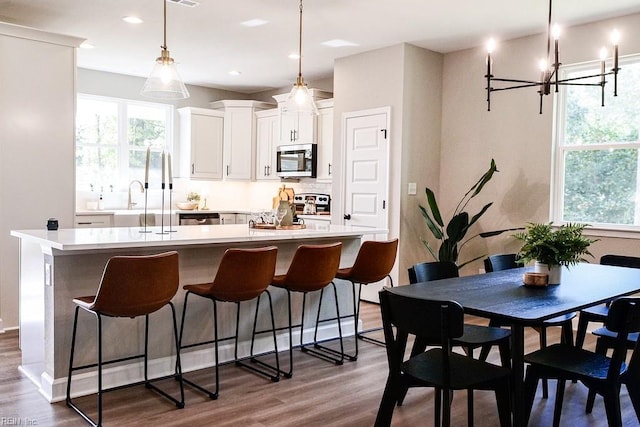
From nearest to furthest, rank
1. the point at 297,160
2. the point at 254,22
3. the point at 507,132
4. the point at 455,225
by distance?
the point at 254,22 → the point at 455,225 → the point at 507,132 → the point at 297,160

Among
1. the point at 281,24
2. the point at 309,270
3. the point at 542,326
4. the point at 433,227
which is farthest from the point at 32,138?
the point at 542,326

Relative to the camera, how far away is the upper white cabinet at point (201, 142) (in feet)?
25.6

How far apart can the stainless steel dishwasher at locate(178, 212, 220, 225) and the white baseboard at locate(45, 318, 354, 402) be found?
138 inches

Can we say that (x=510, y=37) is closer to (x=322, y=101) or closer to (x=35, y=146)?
(x=322, y=101)

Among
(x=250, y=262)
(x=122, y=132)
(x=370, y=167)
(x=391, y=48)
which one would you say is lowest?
(x=250, y=262)

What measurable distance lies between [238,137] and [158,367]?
4.97 metres

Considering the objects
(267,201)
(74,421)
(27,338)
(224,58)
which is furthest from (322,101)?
(74,421)

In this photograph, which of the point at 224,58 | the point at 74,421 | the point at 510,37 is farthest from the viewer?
the point at 224,58

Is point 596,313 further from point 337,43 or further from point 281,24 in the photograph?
point 337,43

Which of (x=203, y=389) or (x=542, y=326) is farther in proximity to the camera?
(x=203, y=389)

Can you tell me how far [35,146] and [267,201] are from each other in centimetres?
397

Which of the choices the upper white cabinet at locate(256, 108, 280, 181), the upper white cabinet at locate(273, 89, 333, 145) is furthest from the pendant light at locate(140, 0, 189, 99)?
the upper white cabinet at locate(256, 108, 280, 181)

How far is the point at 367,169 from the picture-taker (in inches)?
241

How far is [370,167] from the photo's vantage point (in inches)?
240
